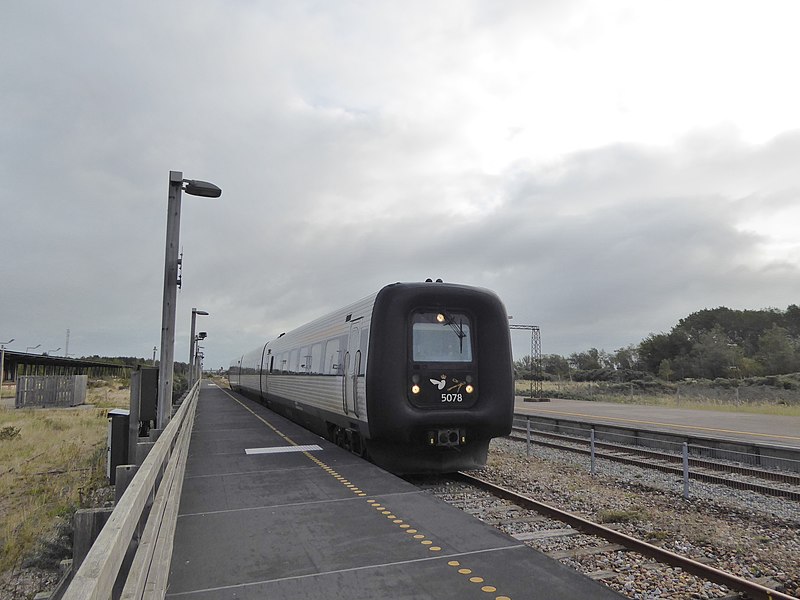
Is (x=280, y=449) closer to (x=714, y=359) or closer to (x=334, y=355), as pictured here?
(x=334, y=355)

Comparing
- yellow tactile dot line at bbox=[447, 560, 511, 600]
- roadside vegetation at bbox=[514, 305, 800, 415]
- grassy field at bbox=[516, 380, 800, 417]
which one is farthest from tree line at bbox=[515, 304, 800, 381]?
yellow tactile dot line at bbox=[447, 560, 511, 600]

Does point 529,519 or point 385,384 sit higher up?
point 385,384

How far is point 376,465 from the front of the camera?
10227mm

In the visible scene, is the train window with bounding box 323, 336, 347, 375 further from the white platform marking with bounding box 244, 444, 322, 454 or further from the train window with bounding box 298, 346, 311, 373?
the train window with bounding box 298, 346, 311, 373

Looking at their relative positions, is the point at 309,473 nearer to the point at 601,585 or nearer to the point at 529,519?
the point at 529,519

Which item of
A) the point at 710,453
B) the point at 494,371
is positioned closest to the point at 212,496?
the point at 494,371

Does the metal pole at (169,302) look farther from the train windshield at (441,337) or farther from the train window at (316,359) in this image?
the train windshield at (441,337)

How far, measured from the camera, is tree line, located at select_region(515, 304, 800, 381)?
7138 cm

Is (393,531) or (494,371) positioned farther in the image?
(494,371)

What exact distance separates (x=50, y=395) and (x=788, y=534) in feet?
122

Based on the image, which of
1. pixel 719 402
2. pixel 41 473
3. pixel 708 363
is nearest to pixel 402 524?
pixel 41 473

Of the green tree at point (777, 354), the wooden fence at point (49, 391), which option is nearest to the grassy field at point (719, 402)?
the green tree at point (777, 354)

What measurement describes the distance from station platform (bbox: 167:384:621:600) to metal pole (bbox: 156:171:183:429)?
194 cm

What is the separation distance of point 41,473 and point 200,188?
9344 millimetres
